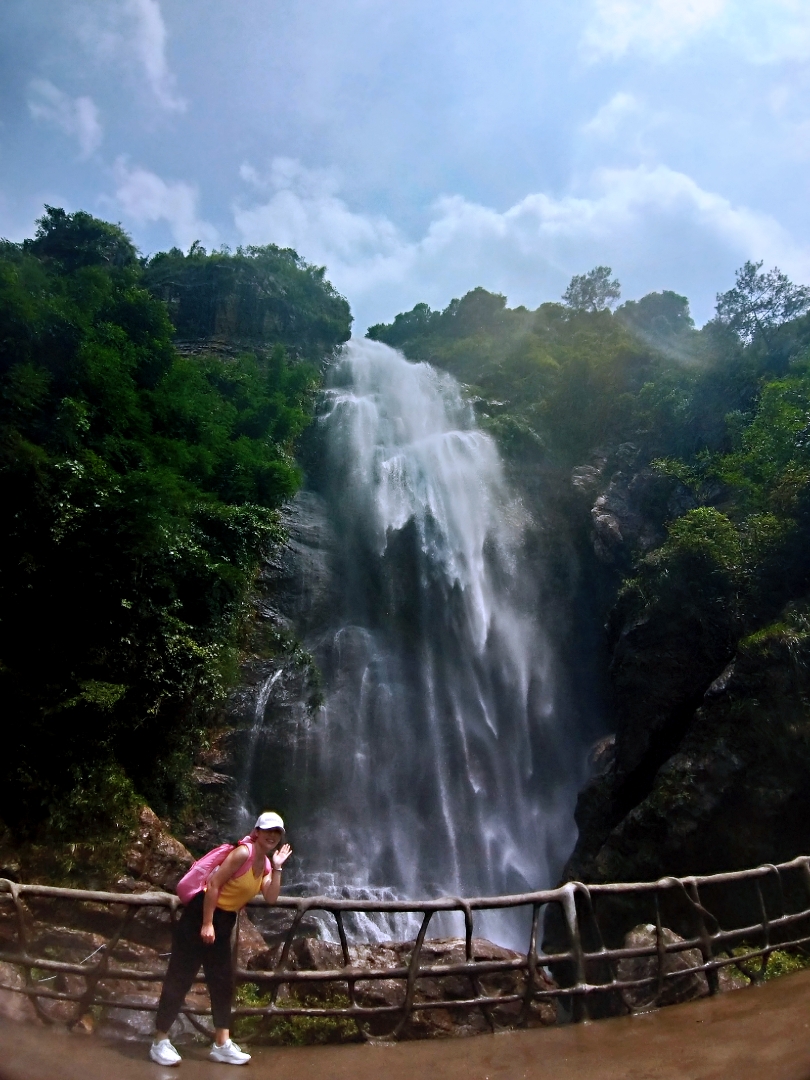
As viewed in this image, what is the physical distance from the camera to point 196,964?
148 inches

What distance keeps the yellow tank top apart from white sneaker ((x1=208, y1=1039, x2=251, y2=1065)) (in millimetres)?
761

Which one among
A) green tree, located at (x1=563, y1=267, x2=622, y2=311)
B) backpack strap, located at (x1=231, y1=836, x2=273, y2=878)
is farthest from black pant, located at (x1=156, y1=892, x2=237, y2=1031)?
green tree, located at (x1=563, y1=267, x2=622, y2=311)

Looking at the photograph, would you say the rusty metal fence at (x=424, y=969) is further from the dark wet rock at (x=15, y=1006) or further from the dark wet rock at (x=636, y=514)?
the dark wet rock at (x=636, y=514)

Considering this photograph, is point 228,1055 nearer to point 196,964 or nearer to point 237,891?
point 196,964

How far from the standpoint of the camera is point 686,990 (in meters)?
5.23

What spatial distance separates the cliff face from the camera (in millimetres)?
10164

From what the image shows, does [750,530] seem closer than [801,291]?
Yes

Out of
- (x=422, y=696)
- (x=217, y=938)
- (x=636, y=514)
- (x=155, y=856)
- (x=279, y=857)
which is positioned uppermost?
(x=636, y=514)

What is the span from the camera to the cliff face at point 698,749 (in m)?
10.2

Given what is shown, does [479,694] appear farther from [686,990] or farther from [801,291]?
[801,291]

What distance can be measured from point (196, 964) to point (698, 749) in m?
9.62

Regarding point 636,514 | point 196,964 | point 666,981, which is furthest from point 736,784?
point 636,514

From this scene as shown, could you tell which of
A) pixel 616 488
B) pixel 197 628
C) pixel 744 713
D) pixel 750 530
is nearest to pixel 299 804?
pixel 197 628

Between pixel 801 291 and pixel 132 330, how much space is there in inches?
862
